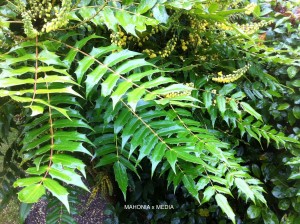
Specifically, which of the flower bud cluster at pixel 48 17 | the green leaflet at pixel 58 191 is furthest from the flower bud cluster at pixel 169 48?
the green leaflet at pixel 58 191

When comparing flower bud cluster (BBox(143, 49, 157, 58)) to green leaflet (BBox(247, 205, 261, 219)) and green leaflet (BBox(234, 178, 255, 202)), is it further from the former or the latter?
green leaflet (BBox(247, 205, 261, 219))

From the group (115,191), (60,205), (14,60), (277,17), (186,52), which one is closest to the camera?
(14,60)

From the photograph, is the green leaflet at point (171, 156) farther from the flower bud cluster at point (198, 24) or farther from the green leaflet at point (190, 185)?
the flower bud cluster at point (198, 24)

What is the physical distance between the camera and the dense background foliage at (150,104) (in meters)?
1.04

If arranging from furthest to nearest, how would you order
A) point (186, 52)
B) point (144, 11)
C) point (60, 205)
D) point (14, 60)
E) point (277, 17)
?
point (277, 17) → point (186, 52) → point (60, 205) → point (144, 11) → point (14, 60)

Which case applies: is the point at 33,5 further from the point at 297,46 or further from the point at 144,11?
the point at 297,46

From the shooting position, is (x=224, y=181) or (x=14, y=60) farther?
(x=224, y=181)

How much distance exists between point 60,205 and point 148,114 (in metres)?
0.74

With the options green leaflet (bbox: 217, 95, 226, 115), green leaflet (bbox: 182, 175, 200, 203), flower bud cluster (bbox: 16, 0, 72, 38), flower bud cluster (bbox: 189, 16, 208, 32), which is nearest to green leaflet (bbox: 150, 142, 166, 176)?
green leaflet (bbox: 182, 175, 200, 203)

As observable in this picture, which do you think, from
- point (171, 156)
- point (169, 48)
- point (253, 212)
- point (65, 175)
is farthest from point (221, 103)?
point (65, 175)

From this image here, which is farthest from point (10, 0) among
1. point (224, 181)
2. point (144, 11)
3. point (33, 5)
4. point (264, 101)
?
point (264, 101)

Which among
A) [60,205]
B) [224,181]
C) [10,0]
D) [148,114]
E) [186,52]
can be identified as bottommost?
[224,181]

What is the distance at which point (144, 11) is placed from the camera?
3.93 feet

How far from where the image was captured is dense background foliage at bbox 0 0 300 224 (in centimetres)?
104
